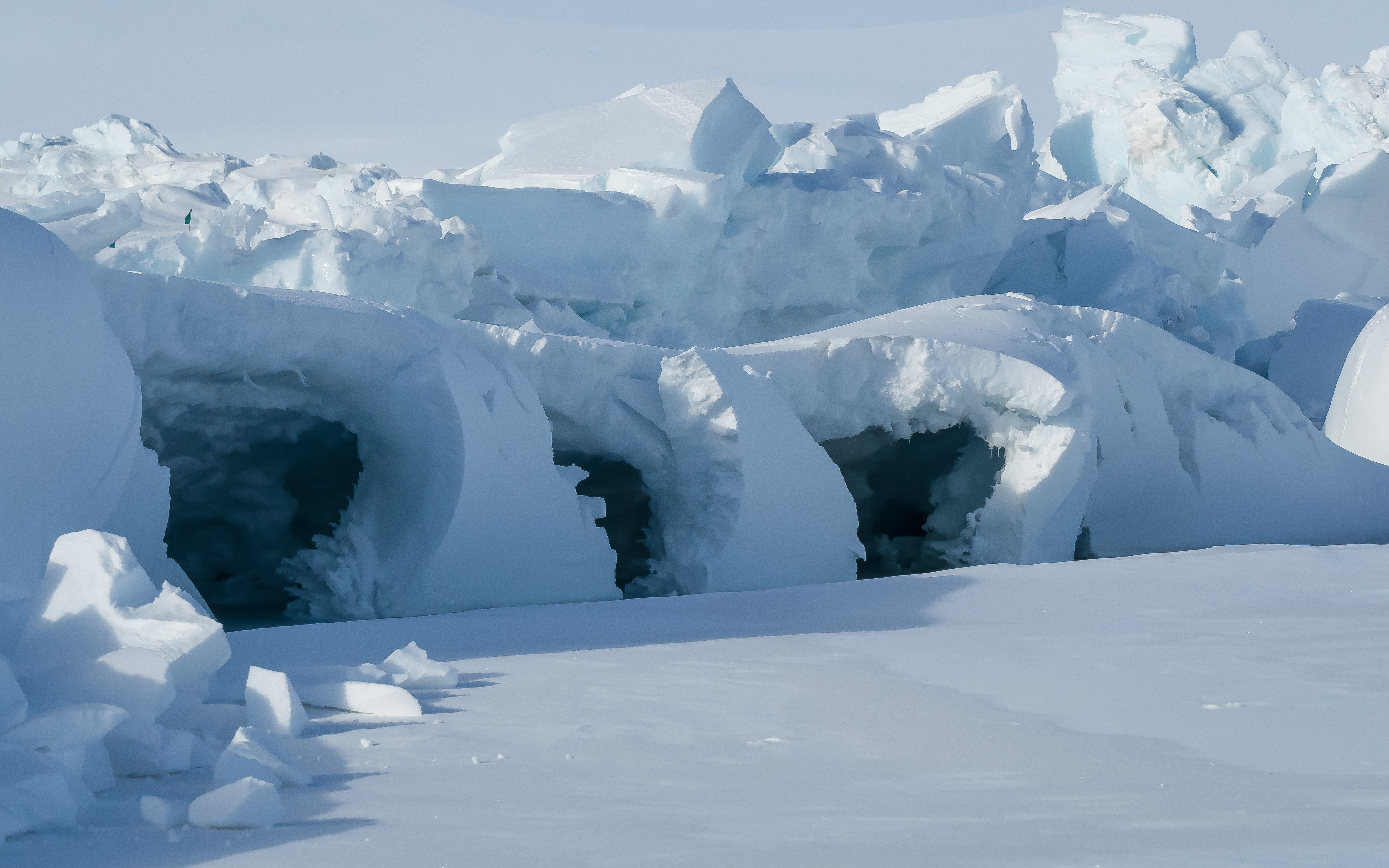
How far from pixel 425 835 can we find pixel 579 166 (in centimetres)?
757

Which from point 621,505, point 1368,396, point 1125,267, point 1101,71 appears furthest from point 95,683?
point 1101,71

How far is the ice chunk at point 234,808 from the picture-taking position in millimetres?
1654

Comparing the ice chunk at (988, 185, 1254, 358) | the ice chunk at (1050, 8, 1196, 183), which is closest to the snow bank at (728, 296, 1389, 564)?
the ice chunk at (988, 185, 1254, 358)

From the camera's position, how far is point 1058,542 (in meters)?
6.27

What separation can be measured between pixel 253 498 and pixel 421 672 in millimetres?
3658

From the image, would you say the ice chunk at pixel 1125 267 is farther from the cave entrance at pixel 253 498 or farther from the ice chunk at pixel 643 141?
the cave entrance at pixel 253 498

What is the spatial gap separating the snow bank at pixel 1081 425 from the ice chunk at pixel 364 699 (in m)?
3.37

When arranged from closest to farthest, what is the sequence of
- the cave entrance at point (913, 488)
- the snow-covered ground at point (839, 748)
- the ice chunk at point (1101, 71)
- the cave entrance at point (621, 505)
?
the snow-covered ground at point (839, 748) < the cave entrance at point (621, 505) < the cave entrance at point (913, 488) < the ice chunk at point (1101, 71)

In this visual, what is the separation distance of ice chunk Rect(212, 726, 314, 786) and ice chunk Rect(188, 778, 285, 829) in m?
0.08

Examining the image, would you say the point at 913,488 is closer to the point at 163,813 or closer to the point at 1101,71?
the point at 163,813

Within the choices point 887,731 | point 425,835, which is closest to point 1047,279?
point 887,731

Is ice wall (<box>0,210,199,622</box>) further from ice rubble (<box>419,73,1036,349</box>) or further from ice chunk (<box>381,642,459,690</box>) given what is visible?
ice rubble (<box>419,73,1036,349</box>)

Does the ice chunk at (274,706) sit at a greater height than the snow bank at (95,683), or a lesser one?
lesser

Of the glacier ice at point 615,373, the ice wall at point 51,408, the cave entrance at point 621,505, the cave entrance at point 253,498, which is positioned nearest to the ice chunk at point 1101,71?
the glacier ice at point 615,373
